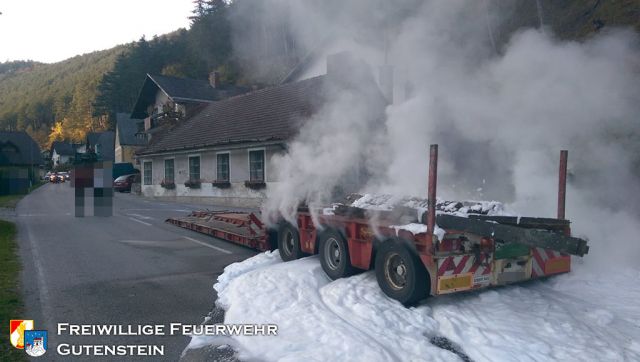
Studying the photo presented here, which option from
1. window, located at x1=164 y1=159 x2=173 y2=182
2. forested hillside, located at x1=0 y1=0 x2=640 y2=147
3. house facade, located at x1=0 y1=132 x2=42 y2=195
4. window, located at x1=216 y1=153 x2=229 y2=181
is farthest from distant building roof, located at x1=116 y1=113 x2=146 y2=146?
window, located at x1=216 y1=153 x2=229 y2=181

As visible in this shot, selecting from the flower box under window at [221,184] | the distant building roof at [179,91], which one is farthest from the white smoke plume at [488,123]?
the distant building roof at [179,91]

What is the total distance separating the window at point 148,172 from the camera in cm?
2362

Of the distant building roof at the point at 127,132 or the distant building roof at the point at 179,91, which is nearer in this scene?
the distant building roof at the point at 179,91

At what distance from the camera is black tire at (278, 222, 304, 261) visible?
6.71 m

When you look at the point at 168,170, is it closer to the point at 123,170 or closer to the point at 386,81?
the point at 123,170

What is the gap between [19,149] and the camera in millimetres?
56062

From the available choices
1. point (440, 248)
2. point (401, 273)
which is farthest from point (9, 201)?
point (440, 248)

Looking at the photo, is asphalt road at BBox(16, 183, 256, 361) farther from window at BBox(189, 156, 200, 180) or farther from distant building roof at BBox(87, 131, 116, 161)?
distant building roof at BBox(87, 131, 116, 161)

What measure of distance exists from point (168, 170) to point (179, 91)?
9.51m

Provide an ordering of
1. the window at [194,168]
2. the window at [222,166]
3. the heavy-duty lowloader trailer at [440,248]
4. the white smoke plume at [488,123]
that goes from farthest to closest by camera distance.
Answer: the window at [194,168], the window at [222,166], the white smoke plume at [488,123], the heavy-duty lowloader trailer at [440,248]

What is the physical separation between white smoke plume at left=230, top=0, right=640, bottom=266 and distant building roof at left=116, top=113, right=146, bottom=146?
35705 millimetres

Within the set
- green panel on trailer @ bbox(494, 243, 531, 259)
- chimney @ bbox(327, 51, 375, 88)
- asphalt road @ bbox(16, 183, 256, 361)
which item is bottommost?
asphalt road @ bbox(16, 183, 256, 361)

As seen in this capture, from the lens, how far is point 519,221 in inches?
190

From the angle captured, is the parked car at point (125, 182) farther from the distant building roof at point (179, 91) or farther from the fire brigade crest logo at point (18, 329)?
the fire brigade crest logo at point (18, 329)
